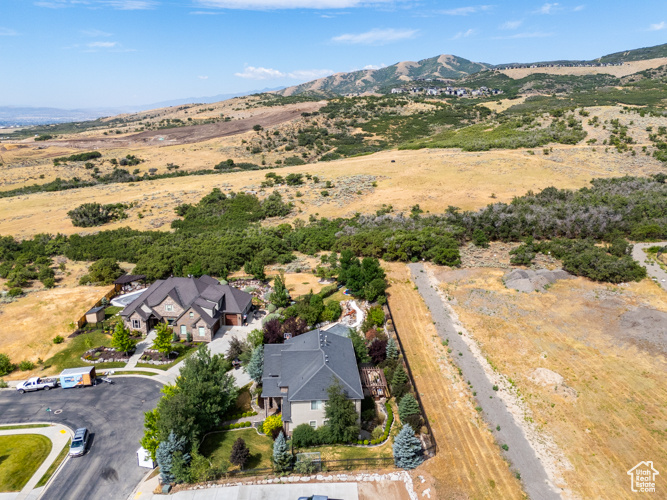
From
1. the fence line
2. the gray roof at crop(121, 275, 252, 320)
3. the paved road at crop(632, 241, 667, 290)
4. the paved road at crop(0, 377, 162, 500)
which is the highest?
the gray roof at crop(121, 275, 252, 320)

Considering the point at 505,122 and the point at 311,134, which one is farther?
the point at 311,134

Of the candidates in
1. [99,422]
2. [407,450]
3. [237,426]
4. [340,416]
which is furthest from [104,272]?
[407,450]

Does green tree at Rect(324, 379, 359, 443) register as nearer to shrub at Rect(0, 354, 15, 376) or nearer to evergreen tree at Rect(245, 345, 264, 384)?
evergreen tree at Rect(245, 345, 264, 384)

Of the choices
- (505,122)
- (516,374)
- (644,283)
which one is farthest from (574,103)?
(516,374)

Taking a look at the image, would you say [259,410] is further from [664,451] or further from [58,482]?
[664,451]

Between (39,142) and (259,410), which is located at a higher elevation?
(39,142)

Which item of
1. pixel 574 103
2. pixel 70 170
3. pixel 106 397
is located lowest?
pixel 106 397

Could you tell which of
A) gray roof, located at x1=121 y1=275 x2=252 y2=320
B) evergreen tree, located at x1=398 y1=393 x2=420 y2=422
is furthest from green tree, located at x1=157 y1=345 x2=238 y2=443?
evergreen tree, located at x1=398 y1=393 x2=420 y2=422
